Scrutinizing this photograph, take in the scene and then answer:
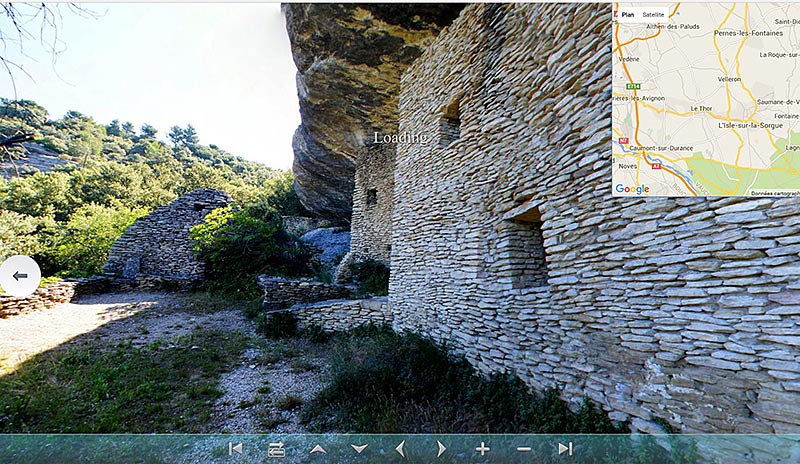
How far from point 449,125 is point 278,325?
4658 millimetres

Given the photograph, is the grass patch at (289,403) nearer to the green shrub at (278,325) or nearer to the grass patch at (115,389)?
the grass patch at (115,389)

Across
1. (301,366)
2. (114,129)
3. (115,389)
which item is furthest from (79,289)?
(114,129)

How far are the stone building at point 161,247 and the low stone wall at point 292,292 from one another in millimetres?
4635

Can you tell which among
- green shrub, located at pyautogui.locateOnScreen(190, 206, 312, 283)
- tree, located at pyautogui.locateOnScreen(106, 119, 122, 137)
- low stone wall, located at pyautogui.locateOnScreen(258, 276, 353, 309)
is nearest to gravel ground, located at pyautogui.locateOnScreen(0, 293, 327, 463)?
low stone wall, located at pyautogui.locateOnScreen(258, 276, 353, 309)

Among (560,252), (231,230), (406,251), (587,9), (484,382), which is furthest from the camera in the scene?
(231,230)

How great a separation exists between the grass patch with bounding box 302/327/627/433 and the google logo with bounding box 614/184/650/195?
1606 mm

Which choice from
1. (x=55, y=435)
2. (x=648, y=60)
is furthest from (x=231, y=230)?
(x=648, y=60)

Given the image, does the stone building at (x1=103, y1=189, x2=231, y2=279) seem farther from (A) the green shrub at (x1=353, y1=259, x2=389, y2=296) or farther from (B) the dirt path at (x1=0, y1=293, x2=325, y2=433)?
(A) the green shrub at (x1=353, y1=259, x2=389, y2=296)

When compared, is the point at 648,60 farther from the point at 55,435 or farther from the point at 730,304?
the point at 55,435

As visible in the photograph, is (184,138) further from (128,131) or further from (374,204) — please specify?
(374,204)

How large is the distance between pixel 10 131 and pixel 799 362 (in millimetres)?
5875

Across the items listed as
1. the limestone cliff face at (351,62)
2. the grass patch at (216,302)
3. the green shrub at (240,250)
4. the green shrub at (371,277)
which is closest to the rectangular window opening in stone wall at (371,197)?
the limestone cliff face at (351,62)

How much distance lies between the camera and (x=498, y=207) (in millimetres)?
3541
